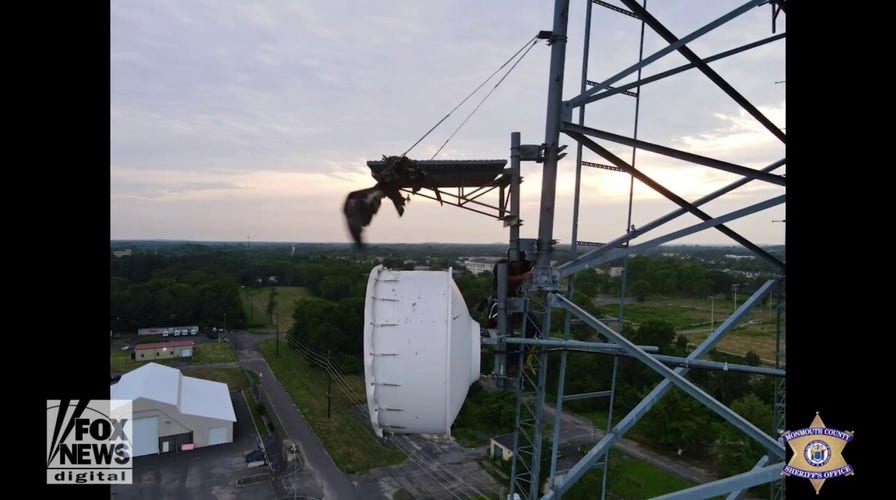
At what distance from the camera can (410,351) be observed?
4.71 metres

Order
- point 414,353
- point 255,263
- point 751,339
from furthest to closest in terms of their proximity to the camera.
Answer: point 255,263 < point 751,339 < point 414,353

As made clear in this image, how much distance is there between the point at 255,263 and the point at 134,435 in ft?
242

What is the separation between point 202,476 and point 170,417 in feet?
15.1

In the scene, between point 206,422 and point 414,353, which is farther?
point 206,422

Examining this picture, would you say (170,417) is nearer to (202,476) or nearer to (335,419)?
(202,476)

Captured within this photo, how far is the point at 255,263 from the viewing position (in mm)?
93625

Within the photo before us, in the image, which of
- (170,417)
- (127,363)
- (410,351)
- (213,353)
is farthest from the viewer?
(213,353)

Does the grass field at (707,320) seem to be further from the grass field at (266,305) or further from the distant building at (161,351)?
the grass field at (266,305)

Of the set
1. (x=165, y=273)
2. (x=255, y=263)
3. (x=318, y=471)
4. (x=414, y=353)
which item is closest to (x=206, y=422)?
(x=318, y=471)
